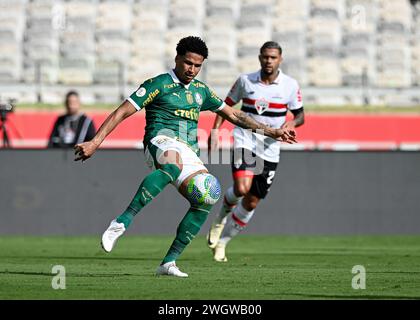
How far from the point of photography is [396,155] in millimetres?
18359

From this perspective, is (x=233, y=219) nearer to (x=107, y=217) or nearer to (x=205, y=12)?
(x=107, y=217)

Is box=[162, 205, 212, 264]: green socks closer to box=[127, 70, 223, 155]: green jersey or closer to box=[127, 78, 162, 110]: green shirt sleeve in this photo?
box=[127, 70, 223, 155]: green jersey

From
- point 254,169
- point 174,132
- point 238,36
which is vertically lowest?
point 254,169

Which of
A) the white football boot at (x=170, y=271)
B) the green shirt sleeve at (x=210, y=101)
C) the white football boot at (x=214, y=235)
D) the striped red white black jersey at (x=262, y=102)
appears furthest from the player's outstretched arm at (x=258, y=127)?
the striped red white black jersey at (x=262, y=102)

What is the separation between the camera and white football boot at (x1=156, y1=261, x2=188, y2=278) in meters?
10.1

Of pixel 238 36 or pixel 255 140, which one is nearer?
pixel 255 140

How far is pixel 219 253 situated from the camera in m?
13.1

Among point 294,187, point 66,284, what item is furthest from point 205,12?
point 66,284

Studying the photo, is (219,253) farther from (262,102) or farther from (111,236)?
(111,236)

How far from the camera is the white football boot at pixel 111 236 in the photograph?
9586 mm

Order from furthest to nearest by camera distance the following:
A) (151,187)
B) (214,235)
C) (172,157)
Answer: (214,235), (172,157), (151,187)

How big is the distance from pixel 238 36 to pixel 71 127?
867 cm

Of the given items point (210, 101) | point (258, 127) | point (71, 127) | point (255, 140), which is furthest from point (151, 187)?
point (71, 127)
